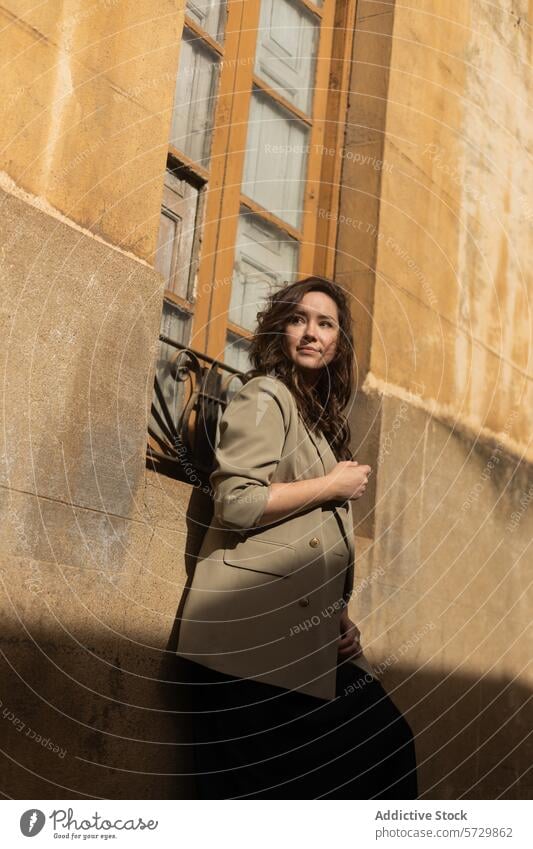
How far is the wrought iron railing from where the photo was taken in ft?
13.0

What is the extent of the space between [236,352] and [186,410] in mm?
601

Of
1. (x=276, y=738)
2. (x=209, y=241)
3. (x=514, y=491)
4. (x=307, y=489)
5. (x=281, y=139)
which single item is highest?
(x=281, y=139)

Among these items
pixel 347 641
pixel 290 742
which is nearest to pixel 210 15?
pixel 347 641

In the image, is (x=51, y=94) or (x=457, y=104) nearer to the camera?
(x=51, y=94)

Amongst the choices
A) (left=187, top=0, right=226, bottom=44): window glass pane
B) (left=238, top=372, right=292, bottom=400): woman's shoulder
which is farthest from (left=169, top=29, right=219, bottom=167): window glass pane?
(left=238, top=372, right=292, bottom=400): woman's shoulder

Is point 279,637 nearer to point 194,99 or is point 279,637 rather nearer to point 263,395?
point 263,395

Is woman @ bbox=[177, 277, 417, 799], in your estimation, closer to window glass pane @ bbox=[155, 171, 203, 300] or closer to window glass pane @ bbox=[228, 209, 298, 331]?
window glass pane @ bbox=[155, 171, 203, 300]

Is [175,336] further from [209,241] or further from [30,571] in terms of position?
[30,571]

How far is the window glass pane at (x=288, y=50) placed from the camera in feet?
16.7

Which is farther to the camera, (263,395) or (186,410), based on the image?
(186,410)

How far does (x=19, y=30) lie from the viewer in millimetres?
3346

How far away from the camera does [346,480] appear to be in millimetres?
3479
